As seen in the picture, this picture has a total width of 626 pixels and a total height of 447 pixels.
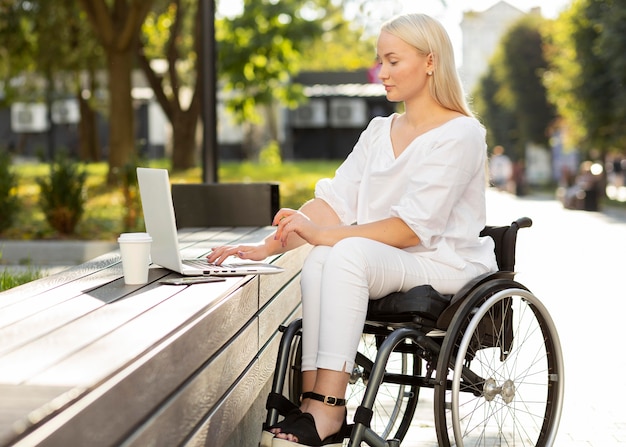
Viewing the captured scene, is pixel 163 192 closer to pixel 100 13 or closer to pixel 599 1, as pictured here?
pixel 100 13

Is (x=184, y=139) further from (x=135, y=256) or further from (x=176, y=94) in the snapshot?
(x=135, y=256)

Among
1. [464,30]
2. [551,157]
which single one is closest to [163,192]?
[551,157]

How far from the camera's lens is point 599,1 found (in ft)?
109

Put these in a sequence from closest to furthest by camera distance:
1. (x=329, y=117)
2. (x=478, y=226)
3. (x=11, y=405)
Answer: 1. (x=11, y=405)
2. (x=478, y=226)
3. (x=329, y=117)

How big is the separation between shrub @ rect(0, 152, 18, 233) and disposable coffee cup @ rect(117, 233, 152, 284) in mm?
11225

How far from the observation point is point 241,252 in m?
4.26

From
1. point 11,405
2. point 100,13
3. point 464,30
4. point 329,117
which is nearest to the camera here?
point 11,405

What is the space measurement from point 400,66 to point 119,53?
54.0 feet

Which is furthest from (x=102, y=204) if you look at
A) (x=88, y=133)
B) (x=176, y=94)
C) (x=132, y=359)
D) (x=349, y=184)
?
(x=88, y=133)

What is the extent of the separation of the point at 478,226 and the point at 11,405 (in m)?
2.39

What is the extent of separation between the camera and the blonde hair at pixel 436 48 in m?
4.00

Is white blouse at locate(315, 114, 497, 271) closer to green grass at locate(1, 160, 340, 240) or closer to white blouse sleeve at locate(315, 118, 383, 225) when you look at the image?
white blouse sleeve at locate(315, 118, 383, 225)

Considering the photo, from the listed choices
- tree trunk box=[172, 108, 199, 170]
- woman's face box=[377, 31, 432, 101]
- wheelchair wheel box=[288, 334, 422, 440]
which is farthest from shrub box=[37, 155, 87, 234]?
tree trunk box=[172, 108, 199, 170]

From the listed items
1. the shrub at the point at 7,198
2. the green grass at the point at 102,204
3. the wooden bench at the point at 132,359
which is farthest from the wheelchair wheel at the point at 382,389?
the shrub at the point at 7,198
